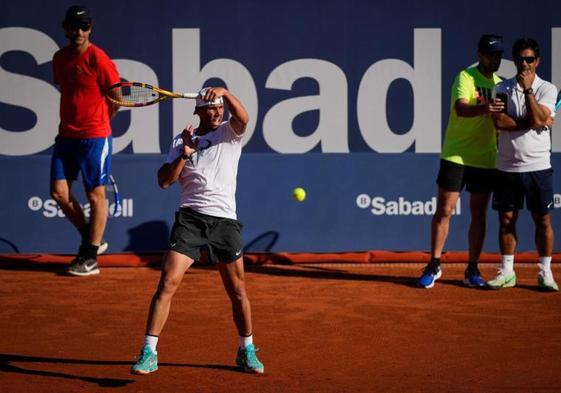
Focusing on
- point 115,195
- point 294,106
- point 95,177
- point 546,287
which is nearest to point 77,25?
point 95,177

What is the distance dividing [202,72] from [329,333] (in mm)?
3454

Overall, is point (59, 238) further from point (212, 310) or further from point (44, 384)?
point (44, 384)

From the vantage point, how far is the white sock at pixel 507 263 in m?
8.48

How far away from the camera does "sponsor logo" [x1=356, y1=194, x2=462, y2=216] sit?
982cm

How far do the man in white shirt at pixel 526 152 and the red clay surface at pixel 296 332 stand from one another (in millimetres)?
462

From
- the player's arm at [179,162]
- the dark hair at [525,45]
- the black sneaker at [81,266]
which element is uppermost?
the dark hair at [525,45]

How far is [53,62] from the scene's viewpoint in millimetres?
8906

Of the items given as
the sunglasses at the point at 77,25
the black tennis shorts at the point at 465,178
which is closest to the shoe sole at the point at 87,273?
the sunglasses at the point at 77,25

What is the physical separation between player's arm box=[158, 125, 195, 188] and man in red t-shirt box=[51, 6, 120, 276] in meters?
3.13

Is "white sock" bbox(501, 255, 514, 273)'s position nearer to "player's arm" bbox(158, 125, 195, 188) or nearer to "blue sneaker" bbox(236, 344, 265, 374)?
"blue sneaker" bbox(236, 344, 265, 374)

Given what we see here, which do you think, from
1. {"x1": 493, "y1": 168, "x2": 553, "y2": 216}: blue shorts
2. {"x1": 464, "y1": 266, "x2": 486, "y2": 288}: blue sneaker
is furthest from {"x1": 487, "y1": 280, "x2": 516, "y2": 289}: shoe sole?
{"x1": 493, "y1": 168, "x2": 553, "y2": 216}: blue shorts

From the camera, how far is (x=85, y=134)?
8883 millimetres

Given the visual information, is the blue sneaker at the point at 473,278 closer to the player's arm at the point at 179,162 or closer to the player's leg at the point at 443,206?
the player's leg at the point at 443,206

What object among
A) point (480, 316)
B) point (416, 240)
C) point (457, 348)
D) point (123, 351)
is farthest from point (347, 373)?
point (416, 240)
